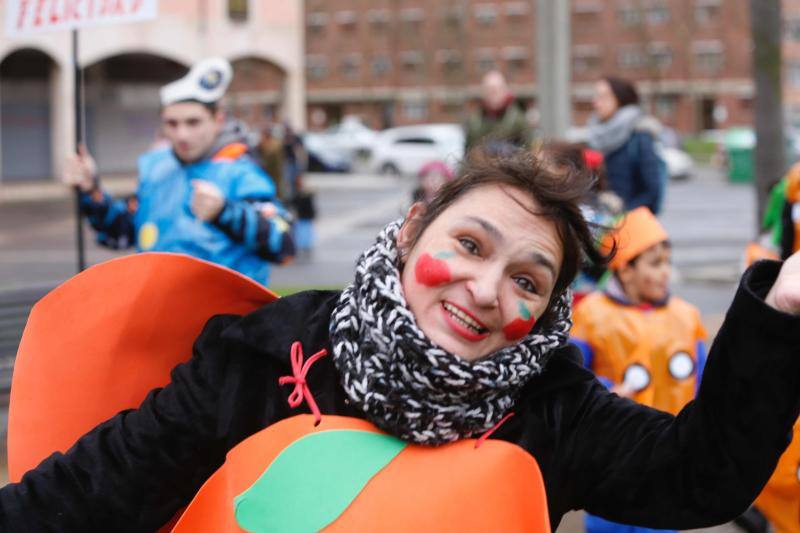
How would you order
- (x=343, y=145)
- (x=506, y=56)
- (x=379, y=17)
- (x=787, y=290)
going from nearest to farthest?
(x=787, y=290) < (x=343, y=145) < (x=506, y=56) < (x=379, y=17)

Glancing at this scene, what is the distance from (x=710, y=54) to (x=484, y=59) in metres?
12.6

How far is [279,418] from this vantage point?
2.03m

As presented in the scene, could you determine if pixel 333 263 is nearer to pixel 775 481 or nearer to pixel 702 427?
pixel 775 481

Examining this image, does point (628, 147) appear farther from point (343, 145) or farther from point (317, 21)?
point (317, 21)

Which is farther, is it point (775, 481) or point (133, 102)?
point (133, 102)

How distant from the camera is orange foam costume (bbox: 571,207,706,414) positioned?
4277mm

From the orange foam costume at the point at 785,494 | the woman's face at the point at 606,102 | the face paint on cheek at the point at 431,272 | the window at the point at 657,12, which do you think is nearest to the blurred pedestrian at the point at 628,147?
the woman's face at the point at 606,102

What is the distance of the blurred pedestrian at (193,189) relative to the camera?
A: 177 inches

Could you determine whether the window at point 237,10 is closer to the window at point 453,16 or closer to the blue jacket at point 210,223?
the blue jacket at point 210,223

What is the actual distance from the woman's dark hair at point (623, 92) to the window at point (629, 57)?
58.7 m

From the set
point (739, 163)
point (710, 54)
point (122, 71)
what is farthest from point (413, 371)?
point (710, 54)

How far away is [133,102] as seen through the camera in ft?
98.0

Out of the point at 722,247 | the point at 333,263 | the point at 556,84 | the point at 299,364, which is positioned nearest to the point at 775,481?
the point at 299,364

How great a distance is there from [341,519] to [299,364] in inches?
11.7
